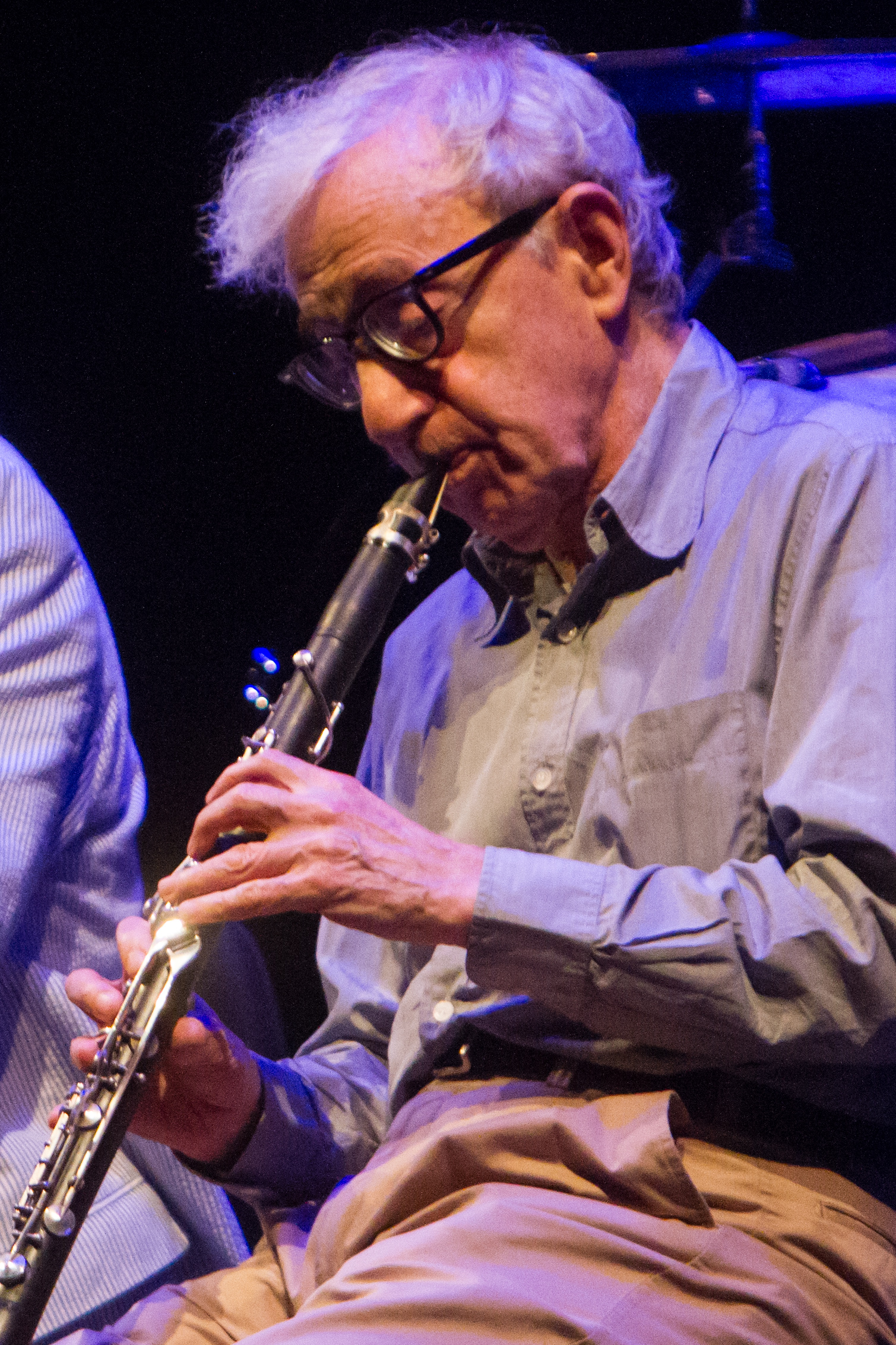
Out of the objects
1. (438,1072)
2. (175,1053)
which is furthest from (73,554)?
(438,1072)

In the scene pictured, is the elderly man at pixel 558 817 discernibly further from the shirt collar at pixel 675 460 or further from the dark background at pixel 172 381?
the dark background at pixel 172 381

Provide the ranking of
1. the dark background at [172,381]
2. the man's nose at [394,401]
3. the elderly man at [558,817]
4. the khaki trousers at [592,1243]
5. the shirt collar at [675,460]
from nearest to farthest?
the khaki trousers at [592,1243]
the elderly man at [558,817]
the shirt collar at [675,460]
the man's nose at [394,401]
the dark background at [172,381]

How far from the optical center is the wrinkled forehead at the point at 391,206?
1.61 m

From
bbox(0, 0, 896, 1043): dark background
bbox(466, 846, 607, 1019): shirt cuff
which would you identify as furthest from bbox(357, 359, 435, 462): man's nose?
bbox(0, 0, 896, 1043): dark background

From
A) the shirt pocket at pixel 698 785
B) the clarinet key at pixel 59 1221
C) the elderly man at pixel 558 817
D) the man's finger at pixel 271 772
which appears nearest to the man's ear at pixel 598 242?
the elderly man at pixel 558 817

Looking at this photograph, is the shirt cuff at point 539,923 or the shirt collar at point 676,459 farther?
the shirt collar at point 676,459

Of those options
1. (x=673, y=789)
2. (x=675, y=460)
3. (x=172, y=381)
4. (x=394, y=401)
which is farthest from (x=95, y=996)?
(x=172, y=381)

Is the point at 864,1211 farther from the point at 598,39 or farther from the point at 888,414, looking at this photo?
the point at 598,39

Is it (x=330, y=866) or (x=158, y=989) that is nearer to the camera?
(x=330, y=866)

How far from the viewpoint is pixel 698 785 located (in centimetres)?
139

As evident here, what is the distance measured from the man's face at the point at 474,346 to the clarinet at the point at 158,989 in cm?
9

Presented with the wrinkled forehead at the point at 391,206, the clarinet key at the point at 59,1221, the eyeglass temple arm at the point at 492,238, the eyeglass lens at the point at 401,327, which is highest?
the wrinkled forehead at the point at 391,206

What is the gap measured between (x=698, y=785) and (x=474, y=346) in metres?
0.64

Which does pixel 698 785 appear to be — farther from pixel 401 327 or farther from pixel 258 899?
pixel 401 327
